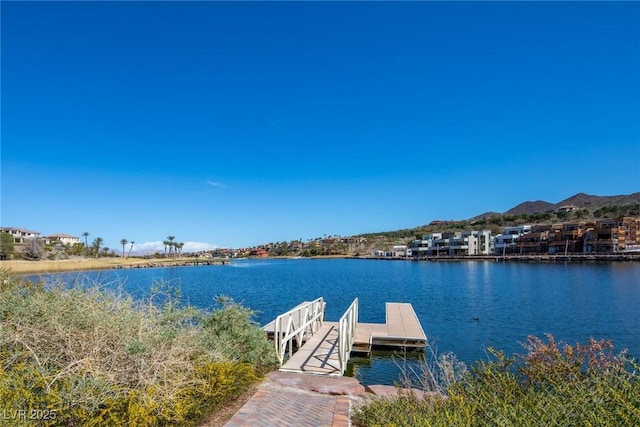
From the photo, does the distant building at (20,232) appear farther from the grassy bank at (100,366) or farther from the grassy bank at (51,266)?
the grassy bank at (100,366)

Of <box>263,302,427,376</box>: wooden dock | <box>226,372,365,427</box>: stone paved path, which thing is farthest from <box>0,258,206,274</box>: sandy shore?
<box>263,302,427,376</box>: wooden dock

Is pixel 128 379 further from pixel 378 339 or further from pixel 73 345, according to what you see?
pixel 378 339

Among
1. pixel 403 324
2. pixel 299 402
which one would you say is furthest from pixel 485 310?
pixel 299 402

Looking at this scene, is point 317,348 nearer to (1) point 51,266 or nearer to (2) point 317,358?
(2) point 317,358

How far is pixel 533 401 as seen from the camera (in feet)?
13.8

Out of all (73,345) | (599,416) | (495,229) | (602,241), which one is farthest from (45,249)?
(495,229)

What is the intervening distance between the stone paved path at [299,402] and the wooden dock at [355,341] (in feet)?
4.36

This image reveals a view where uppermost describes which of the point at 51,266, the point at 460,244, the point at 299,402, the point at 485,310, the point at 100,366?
the point at 100,366

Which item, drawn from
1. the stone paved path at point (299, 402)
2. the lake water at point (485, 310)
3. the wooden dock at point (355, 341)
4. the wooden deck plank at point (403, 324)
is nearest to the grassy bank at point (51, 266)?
the lake water at point (485, 310)

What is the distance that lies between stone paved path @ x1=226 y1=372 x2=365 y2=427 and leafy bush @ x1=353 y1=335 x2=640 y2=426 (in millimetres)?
474

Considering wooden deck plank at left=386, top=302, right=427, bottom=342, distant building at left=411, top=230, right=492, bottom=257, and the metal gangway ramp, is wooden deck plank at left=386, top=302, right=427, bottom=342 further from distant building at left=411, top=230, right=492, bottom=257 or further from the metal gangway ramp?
distant building at left=411, top=230, right=492, bottom=257

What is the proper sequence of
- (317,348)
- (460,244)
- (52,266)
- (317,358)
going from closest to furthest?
(317,358) < (317,348) < (52,266) < (460,244)

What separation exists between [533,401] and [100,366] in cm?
521

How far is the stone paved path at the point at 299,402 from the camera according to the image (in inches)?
200
